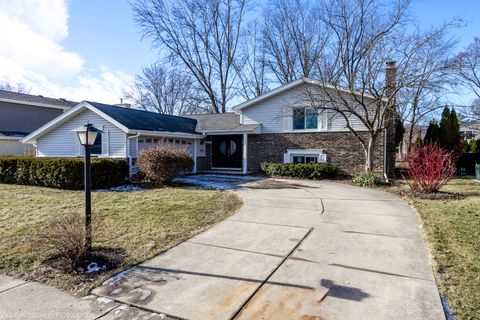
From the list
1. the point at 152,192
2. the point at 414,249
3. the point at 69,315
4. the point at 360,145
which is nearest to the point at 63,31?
the point at 152,192

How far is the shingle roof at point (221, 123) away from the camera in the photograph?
55.9 feet

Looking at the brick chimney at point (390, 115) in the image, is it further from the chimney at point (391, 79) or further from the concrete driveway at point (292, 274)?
the concrete driveway at point (292, 274)

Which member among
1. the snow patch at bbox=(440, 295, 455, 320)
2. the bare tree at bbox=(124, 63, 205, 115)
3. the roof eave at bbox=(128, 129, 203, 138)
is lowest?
the snow patch at bbox=(440, 295, 455, 320)

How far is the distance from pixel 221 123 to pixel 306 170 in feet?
21.4

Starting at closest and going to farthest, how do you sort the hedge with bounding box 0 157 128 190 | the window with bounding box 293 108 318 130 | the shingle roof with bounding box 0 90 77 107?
the hedge with bounding box 0 157 128 190
the window with bounding box 293 108 318 130
the shingle roof with bounding box 0 90 77 107

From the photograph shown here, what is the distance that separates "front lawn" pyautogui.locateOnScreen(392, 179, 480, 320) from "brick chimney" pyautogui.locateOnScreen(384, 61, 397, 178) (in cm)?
572

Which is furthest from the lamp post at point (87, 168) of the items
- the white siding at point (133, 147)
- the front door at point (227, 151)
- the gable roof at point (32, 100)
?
the gable roof at point (32, 100)

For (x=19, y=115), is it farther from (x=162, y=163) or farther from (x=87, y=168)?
(x=87, y=168)

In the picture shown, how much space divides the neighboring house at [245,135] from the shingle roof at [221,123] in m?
0.06

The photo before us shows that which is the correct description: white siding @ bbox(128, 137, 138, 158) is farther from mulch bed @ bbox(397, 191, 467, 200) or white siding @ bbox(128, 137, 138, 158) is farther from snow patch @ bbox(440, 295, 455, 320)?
snow patch @ bbox(440, 295, 455, 320)

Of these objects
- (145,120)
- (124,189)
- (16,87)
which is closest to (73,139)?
(145,120)

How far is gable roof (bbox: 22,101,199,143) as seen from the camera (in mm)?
13816

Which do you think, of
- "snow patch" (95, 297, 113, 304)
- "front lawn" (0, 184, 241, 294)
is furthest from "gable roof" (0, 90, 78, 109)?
"snow patch" (95, 297, 113, 304)

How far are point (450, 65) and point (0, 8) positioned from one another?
1419cm
